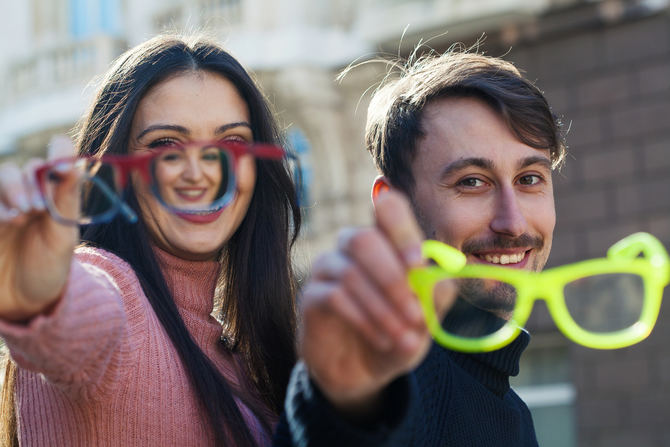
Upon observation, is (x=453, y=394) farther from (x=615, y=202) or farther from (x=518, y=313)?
(x=615, y=202)

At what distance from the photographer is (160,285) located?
7.06 ft

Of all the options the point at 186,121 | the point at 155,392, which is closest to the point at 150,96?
the point at 186,121

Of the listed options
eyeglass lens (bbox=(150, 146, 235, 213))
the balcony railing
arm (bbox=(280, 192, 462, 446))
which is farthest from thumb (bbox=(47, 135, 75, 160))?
the balcony railing

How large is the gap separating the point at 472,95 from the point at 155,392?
1.02 m

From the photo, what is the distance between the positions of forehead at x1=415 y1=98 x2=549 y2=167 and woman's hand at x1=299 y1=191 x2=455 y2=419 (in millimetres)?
1027

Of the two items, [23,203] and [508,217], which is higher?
[23,203]

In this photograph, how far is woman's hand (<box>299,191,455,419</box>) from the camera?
1.25m

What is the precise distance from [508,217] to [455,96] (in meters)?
0.35

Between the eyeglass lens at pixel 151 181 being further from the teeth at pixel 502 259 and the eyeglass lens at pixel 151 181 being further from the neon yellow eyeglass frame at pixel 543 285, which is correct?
the teeth at pixel 502 259

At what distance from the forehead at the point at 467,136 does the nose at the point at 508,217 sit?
76 mm

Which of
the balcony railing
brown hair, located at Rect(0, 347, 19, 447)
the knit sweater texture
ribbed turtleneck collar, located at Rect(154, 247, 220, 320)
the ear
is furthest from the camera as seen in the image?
the balcony railing

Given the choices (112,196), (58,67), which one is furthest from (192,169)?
(58,67)

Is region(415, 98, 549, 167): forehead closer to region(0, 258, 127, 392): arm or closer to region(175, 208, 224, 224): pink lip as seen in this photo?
region(175, 208, 224, 224): pink lip

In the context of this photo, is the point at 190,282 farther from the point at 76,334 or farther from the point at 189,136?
the point at 76,334
